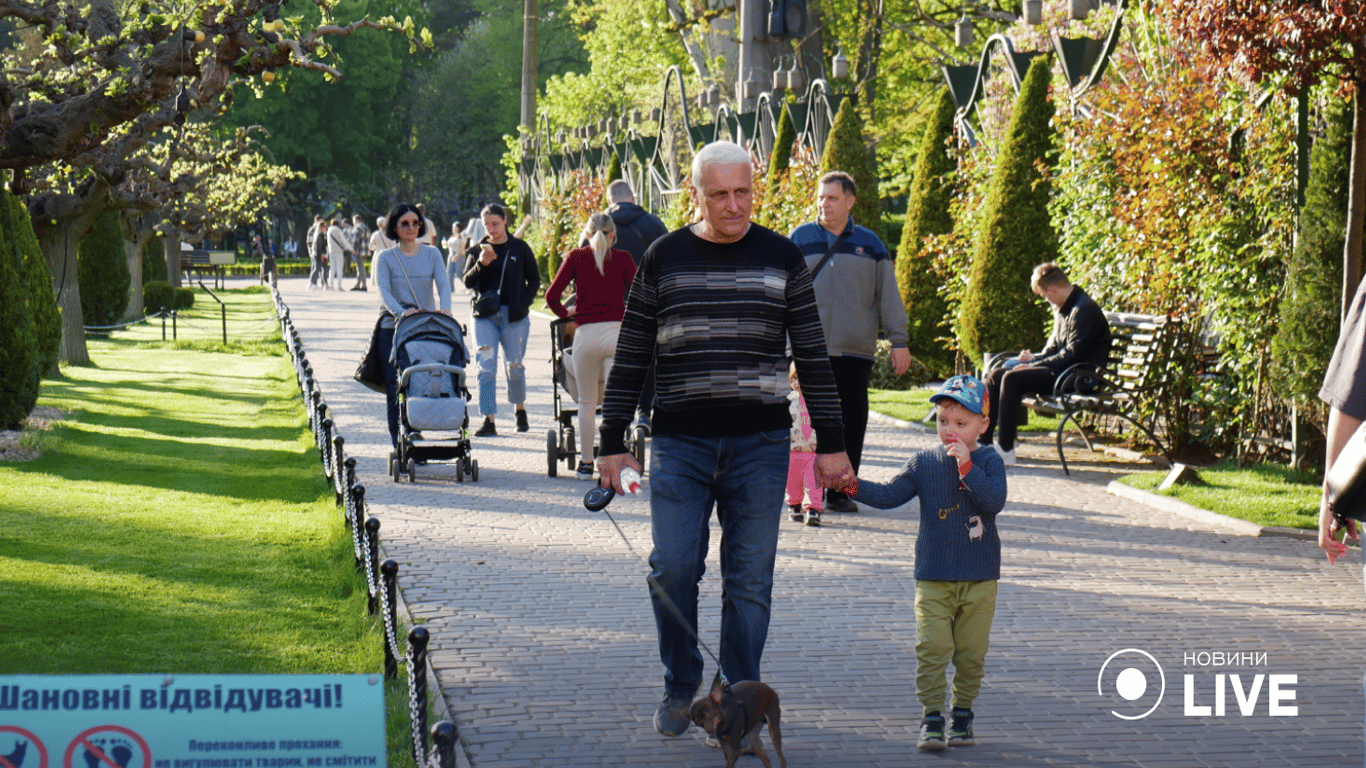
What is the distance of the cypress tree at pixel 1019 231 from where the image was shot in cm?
1423

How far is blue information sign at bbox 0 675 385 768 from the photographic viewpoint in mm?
3197

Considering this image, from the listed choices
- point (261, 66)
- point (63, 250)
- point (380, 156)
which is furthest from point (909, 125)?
point (380, 156)

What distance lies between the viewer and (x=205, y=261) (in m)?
54.0

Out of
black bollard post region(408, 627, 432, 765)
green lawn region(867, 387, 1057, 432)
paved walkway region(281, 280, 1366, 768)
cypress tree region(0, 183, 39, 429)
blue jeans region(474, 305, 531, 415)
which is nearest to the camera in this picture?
black bollard post region(408, 627, 432, 765)

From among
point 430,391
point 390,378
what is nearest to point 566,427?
point 430,391

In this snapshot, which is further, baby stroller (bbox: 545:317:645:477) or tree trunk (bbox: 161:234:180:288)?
tree trunk (bbox: 161:234:180:288)

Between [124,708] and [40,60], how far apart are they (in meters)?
10.9

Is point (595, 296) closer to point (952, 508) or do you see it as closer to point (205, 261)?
point (952, 508)

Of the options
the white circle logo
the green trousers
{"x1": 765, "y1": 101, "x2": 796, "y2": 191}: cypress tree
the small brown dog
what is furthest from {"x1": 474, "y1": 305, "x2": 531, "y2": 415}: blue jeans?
{"x1": 765, "y1": 101, "x2": 796, "y2": 191}: cypress tree

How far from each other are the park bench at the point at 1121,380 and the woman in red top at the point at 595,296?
354 centimetres

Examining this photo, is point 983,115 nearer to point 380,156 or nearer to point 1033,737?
point 1033,737

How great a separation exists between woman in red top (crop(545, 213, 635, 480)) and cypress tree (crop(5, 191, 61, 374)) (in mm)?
7116

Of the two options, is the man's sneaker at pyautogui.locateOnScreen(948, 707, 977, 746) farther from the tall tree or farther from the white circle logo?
the tall tree

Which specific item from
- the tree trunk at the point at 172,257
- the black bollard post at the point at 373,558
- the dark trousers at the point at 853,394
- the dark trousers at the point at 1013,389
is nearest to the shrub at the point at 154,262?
the tree trunk at the point at 172,257
